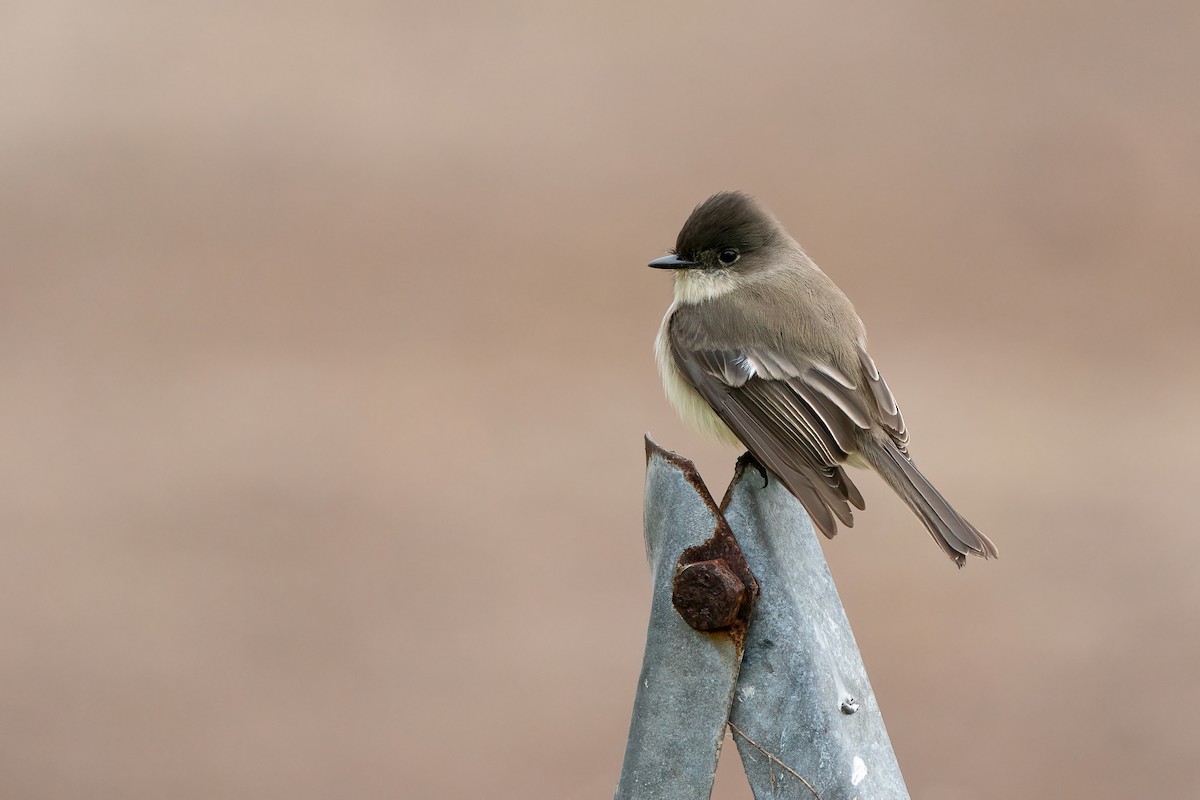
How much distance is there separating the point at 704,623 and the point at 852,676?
0.27 m

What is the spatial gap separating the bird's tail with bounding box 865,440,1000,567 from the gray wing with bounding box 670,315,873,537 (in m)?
0.07

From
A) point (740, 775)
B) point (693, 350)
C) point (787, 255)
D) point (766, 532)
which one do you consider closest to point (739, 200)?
point (787, 255)

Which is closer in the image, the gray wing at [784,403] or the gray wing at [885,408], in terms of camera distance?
the gray wing at [784,403]

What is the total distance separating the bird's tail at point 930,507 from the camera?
2248mm

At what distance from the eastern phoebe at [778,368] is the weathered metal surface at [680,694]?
640 millimetres

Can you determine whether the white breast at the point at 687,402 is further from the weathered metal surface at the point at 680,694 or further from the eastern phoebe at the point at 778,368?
the weathered metal surface at the point at 680,694

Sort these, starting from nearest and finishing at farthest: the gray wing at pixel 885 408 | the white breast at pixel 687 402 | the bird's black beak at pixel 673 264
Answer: the gray wing at pixel 885 408, the white breast at pixel 687 402, the bird's black beak at pixel 673 264

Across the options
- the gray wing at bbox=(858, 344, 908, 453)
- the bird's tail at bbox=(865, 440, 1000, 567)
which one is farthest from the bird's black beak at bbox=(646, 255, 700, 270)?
the bird's tail at bbox=(865, 440, 1000, 567)

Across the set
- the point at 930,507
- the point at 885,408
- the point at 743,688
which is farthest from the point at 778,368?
the point at 743,688

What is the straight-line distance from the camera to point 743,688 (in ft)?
4.85

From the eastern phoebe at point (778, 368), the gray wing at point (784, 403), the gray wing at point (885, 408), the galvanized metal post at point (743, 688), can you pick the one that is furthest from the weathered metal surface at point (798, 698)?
the gray wing at point (885, 408)

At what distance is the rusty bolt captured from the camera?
143cm

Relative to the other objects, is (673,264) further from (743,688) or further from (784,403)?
(743,688)

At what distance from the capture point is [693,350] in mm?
2783
